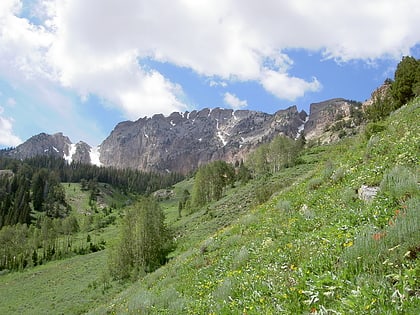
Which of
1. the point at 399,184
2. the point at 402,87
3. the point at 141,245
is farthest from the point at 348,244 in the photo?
the point at 402,87

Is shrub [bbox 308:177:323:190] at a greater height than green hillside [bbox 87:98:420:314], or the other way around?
shrub [bbox 308:177:323:190]

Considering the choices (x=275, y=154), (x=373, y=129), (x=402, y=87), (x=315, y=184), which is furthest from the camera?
(x=275, y=154)

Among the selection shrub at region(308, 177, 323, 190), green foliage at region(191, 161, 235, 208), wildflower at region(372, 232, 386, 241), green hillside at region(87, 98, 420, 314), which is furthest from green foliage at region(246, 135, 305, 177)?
wildflower at region(372, 232, 386, 241)

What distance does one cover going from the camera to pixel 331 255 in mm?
7281

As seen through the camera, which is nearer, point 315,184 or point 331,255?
point 331,255

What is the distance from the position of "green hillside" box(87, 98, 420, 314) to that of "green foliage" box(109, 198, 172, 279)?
3204 centimetres

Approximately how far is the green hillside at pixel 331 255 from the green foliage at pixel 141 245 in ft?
105

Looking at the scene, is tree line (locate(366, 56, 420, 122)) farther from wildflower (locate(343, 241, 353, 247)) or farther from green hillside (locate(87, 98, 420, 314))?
wildflower (locate(343, 241, 353, 247))

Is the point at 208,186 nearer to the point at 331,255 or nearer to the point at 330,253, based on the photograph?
the point at 330,253

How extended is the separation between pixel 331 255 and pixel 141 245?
44.0 meters

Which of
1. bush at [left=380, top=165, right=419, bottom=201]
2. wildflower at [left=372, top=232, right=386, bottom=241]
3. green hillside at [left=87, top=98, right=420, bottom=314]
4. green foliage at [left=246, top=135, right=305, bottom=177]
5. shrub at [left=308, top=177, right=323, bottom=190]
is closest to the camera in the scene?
green hillside at [left=87, top=98, right=420, bottom=314]

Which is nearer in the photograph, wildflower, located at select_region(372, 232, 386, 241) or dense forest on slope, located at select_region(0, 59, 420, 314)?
dense forest on slope, located at select_region(0, 59, 420, 314)

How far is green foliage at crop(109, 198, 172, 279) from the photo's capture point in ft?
155

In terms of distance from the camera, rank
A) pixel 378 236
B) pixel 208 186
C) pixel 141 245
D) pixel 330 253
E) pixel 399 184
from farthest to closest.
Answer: pixel 208 186 → pixel 141 245 → pixel 399 184 → pixel 330 253 → pixel 378 236
